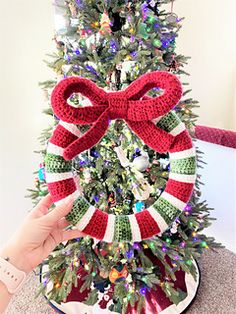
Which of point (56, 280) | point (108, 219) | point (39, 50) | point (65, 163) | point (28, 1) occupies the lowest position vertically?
point (56, 280)

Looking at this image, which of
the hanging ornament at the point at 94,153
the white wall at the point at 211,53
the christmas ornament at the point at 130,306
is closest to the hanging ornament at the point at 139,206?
the hanging ornament at the point at 94,153


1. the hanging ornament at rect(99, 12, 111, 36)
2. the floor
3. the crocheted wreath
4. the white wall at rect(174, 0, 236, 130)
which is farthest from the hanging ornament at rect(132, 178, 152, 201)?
the white wall at rect(174, 0, 236, 130)

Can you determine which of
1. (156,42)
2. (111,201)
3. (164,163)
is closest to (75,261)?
(111,201)

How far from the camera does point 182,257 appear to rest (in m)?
1.34

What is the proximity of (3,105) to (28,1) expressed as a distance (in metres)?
0.55

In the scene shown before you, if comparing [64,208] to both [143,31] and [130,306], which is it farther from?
[130,306]

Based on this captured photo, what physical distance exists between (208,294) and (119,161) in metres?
0.83

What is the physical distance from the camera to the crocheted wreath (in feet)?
2.27

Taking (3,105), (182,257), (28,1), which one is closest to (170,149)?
(182,257)

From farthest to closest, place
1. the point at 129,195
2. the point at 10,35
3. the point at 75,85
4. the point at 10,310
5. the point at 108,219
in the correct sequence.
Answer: the point at 10,35
the point at 10,310
the point at 129,195
the point at 108,219
the point at 75,85

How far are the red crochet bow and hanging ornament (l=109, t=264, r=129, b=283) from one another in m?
0.72

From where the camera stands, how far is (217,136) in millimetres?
1840

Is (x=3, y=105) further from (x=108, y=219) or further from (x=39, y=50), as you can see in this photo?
(x=108, y=219)

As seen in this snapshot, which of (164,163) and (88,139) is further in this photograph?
(164,163)
